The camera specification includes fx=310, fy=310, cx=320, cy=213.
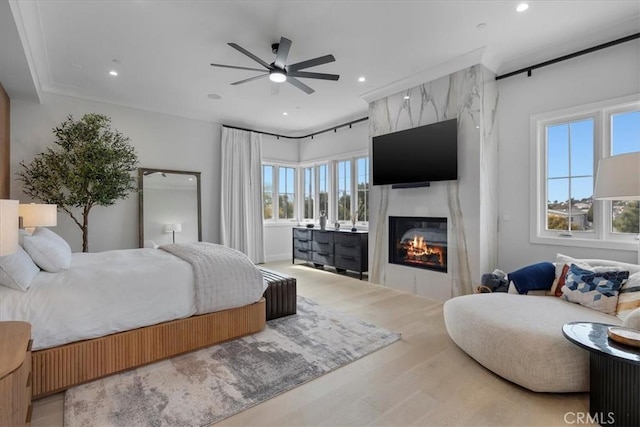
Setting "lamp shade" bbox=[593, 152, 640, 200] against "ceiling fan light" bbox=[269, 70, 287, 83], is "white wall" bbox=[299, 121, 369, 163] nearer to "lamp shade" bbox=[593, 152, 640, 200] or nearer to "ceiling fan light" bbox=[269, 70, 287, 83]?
"ceiling fan light" bbox=[269, 70, 287, 83]

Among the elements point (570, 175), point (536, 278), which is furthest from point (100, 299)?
point (570, 175)

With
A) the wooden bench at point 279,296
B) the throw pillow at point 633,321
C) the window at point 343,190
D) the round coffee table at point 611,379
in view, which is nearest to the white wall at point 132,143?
the window at point 343,190

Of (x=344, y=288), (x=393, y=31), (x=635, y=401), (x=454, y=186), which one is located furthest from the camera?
(x=344, y=288)

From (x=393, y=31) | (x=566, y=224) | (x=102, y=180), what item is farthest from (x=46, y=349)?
(x=566, y=224)

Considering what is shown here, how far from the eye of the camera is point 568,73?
3459 mm

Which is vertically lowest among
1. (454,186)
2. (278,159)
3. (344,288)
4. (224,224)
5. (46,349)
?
(344,288)

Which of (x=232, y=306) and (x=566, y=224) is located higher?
(x=566, y=224)

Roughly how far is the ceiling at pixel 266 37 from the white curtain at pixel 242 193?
1.79 m

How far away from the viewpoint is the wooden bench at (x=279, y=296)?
11.1 ft

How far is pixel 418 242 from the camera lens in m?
4.58

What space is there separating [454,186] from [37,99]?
19.4 ft

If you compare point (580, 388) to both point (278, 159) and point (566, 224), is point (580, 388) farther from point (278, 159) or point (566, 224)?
point (278, 159)

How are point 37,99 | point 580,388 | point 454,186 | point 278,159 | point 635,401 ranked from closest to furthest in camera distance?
point 635,401 < point 580,388 < point 454,186 < point 37,99 < point 278,159

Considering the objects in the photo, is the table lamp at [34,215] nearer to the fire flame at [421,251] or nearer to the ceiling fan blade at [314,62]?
the ceiling fan blade at [314,62]
